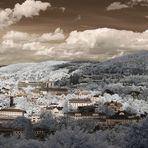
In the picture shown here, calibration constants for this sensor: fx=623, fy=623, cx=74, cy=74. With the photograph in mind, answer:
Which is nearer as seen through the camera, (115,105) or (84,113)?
(84,113)

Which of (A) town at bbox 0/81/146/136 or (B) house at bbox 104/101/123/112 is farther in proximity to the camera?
(B) house at bbox 104/101/123/112

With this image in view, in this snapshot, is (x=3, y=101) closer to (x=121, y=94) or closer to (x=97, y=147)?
(x=121, y=94)

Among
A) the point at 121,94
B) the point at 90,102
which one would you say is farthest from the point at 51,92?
the point at 90,102

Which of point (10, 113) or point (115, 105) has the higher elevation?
point (115, 105)

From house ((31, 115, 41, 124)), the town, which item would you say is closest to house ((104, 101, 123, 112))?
the town

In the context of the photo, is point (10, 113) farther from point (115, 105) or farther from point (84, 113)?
point (115, 105)

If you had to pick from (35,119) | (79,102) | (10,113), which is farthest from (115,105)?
(35,119)

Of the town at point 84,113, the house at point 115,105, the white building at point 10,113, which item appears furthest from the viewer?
the house at point 115,105

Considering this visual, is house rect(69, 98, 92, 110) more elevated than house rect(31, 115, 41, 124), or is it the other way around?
house rect(69, 98, 92, 110)

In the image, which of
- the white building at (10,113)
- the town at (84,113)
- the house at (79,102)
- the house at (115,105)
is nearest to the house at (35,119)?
the town at (84,113)

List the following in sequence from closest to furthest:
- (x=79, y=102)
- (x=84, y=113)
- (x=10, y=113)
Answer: (x=10, y=113) < (x=84, y=113) < (x=79, y=102)

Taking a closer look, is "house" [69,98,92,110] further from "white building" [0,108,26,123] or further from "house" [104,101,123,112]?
"white building" [0,108,26,123]

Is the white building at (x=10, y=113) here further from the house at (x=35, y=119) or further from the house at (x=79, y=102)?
the house at (x=79, y=102)
